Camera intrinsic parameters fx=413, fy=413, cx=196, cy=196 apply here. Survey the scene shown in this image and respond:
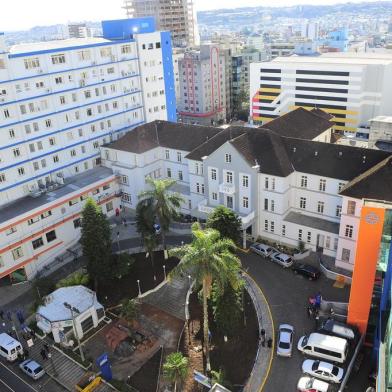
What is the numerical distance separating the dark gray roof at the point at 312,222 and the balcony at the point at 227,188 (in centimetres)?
765

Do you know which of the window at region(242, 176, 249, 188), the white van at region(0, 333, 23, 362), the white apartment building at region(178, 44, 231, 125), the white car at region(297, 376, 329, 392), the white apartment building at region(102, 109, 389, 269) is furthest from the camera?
the white apartment building at region(178, 44, 231, 125)

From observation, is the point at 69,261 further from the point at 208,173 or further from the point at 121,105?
the point at 121,105

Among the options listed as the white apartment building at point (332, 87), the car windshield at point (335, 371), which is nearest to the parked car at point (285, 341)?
the car windshield at point (335, 371)

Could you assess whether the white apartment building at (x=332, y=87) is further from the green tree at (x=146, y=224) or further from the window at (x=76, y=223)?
the window at (x=76, y=223)

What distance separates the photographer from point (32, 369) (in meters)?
38.5

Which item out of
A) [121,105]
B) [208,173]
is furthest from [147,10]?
[208,173]

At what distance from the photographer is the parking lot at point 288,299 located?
3534 cm

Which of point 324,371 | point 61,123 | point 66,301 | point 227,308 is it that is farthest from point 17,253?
point 324,371

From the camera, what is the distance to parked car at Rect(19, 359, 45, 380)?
126 feet

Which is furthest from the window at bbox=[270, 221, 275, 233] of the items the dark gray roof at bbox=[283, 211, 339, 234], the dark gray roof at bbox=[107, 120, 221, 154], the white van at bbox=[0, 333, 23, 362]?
the white van at bbox=[0, 333, 23, 362]

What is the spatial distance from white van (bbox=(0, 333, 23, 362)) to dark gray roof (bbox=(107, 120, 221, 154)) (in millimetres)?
31067

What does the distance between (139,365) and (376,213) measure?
25.1 metres

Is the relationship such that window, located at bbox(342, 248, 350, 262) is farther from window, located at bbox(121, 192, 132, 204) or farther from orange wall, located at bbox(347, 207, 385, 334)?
window, located at bbox(121, 192, 132, 204)

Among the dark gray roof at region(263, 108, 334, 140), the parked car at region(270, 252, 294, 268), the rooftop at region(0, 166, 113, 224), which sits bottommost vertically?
the parked car at region(270, 252, 294, 268)
